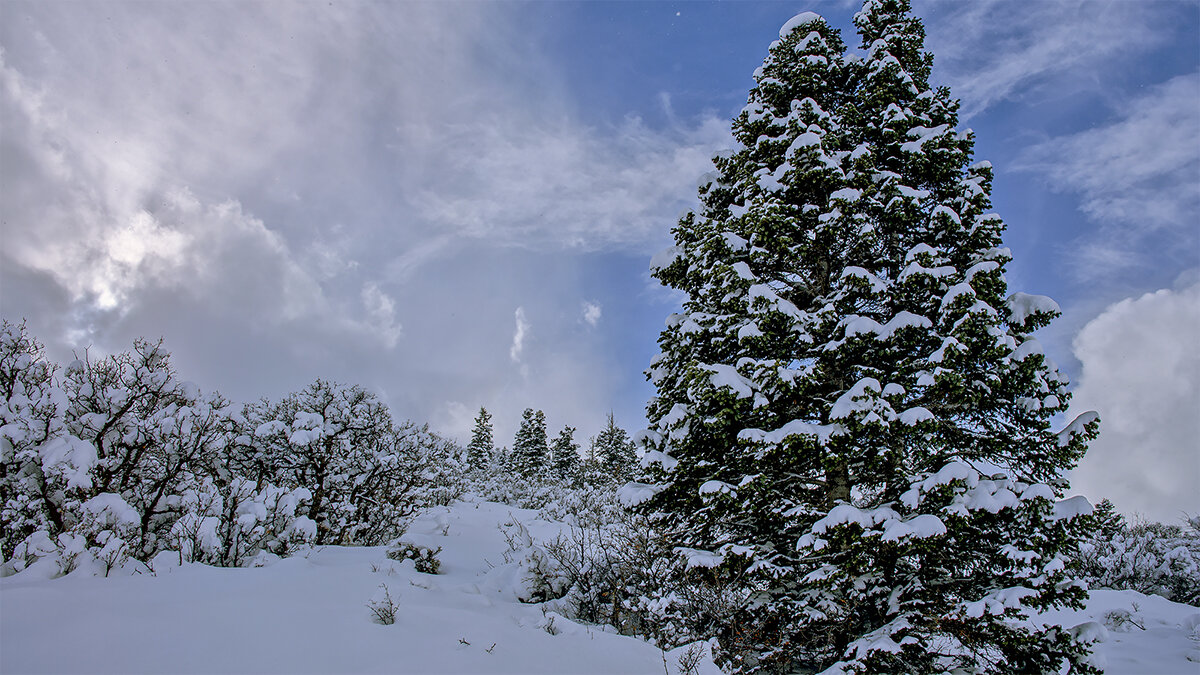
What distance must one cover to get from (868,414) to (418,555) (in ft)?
26.6

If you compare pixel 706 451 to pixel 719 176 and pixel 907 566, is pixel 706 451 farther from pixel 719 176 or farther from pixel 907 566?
pixel 719 176

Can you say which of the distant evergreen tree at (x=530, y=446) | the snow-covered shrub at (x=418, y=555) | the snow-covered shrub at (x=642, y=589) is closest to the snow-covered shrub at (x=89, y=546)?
the snow-covered shrub at (x=418, y=555)

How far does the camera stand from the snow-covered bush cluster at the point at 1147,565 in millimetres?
11164

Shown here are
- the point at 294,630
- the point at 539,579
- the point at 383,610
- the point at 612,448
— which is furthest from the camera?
the point at 612,448

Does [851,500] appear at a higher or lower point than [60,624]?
higher

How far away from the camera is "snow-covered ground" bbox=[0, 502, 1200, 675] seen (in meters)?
3.61

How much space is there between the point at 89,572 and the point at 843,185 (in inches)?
407

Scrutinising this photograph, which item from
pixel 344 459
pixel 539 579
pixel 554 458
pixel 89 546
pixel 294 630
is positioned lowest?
pixel 294 630

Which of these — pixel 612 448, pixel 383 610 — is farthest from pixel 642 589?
pixel 612 448

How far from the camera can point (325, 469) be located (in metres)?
11.5

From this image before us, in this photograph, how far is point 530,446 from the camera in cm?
4144

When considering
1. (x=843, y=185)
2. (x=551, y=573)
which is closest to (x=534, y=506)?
(x=551, y=573)

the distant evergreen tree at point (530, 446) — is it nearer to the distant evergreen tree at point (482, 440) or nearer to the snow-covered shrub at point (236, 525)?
the distant evergreen tree at point (482, 440)

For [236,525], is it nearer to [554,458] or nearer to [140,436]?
[140,436]
